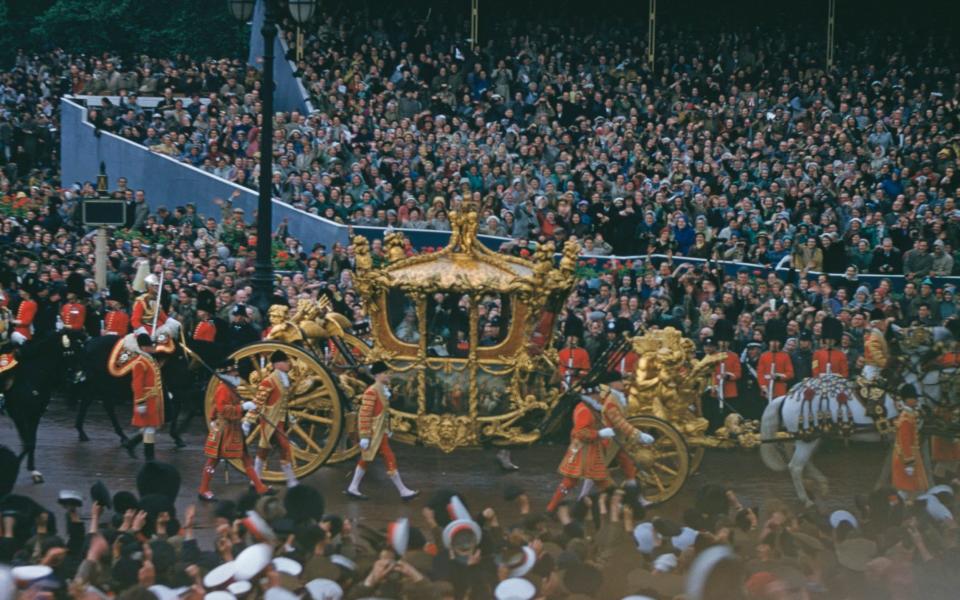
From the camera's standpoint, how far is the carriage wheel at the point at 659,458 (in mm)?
15422

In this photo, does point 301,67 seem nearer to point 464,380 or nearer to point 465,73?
point 465,73

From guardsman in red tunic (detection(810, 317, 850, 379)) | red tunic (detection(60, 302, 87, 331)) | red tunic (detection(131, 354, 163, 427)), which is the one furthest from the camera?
red tunic (detection(60, 302, 87, 331))

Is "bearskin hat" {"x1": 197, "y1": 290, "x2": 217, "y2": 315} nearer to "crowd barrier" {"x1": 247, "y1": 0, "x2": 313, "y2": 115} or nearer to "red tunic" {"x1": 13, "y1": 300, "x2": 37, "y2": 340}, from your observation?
"red tunic" {"x1": 13, "y1": 300, "x2": 37, "y2": 340}

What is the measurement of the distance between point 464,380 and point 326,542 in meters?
5.46

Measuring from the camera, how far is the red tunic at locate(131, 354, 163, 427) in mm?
17172

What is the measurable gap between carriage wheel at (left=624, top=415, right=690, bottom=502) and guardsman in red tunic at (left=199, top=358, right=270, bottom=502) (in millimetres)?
3561

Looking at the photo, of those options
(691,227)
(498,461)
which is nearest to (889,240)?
(691,227)

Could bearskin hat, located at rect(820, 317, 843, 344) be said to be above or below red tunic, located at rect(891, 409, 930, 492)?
above

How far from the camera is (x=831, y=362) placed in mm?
18109

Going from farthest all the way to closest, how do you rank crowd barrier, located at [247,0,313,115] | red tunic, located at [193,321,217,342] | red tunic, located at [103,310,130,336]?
crowd barrier, located at [247,0,313,115]
red tunic, located at [103,310,130,336]
red tunic, located at [193,321,217,342]

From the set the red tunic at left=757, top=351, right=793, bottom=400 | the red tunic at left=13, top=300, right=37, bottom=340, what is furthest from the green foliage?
the red tunic at left=757, top=351, right=793, bottom=400

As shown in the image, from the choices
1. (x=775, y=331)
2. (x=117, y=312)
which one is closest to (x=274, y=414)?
(x=117, y=312)

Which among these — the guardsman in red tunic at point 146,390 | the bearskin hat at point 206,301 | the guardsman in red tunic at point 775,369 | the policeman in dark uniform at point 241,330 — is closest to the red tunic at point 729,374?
the guardsman in red tunic at point 775,369

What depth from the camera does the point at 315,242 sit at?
25688 millimetres
